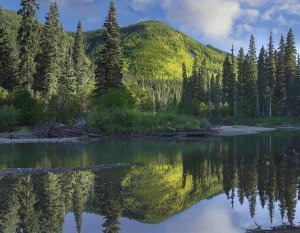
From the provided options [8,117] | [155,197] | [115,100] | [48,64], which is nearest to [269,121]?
[115,100]

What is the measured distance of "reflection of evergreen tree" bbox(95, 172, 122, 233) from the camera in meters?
13.2

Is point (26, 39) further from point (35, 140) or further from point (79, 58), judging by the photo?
point (79, 58)

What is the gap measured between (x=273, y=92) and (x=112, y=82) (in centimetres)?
4125

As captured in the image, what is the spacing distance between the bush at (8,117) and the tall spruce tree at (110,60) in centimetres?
1324

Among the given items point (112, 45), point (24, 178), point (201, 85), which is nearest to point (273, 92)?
point (201, 85)

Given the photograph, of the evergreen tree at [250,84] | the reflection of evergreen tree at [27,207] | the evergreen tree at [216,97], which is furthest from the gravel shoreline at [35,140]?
the evergreen tree at [216,97]

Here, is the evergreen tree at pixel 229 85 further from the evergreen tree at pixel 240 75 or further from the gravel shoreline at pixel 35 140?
the gravel shoreline at pixel 35 140

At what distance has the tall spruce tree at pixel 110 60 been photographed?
6053cm

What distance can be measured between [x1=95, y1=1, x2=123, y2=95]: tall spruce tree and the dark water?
3291 centimetres

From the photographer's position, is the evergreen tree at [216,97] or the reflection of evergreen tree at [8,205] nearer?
the reflection of evergreen tree at [8,205]

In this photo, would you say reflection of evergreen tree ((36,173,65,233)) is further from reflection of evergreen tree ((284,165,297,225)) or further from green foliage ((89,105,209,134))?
green foliage ((89,105,209,134))

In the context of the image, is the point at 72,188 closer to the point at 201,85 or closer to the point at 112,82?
the point at 112,82

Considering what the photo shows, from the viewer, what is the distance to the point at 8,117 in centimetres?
4997

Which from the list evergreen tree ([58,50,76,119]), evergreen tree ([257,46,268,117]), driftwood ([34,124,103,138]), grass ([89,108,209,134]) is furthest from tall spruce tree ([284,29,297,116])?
driftwood ([34,124,103,138])
